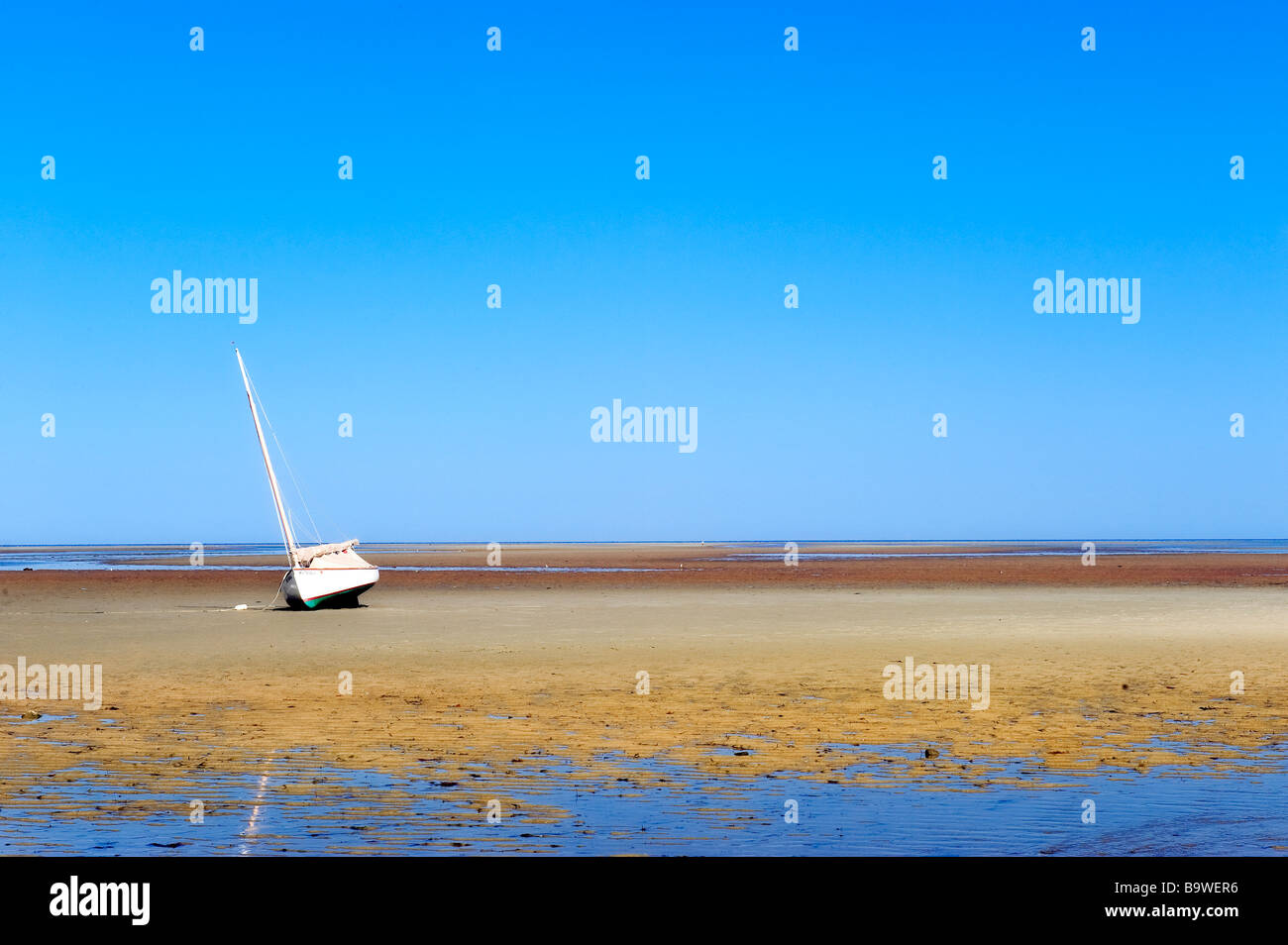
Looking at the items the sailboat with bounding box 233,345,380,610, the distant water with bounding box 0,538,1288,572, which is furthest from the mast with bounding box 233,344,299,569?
the distant water with bounding box 0,538,1288,572

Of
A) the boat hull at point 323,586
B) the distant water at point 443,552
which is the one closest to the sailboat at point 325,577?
the boat hull at point 323,586

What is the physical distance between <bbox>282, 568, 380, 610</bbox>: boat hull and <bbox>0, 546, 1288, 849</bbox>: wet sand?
0.73 meters

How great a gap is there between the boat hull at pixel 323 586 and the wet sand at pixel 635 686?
28.6 inches

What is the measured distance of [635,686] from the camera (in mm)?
19047

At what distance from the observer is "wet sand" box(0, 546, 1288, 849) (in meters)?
12.9

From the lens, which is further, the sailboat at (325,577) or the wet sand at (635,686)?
the sailboat at (325,577)

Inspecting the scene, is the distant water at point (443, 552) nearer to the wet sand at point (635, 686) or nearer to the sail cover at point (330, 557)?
the sail cover at point (330, 557)

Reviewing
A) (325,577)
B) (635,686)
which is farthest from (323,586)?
(635,686)

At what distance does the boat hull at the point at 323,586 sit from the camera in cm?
3625

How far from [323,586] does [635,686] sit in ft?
66.2

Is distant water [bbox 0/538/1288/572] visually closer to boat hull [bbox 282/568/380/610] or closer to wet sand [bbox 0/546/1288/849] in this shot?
boat hull [bbox 282/568/380/610]

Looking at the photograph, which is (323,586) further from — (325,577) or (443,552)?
(443,552)

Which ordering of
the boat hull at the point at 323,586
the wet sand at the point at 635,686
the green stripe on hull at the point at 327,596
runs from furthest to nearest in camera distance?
the green stripe on hull at the point at 327,596
the boat hull at the point at 323,586
the wet sand at the point at 635,686
